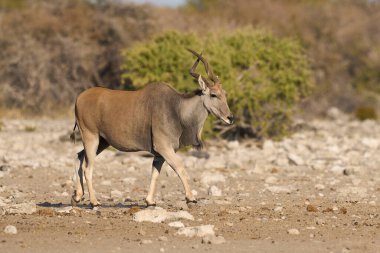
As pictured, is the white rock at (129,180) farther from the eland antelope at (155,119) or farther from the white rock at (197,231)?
the white rock at (197,231)

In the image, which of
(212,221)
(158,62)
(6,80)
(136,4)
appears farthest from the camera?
(136,4)

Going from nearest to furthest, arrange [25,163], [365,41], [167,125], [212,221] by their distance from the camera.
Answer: [212,221]
[167,125]
[25,163]
[365,41]

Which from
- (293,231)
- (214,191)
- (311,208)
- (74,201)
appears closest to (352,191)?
(214,191)

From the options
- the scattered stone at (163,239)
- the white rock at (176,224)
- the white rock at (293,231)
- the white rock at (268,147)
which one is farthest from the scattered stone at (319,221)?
the white rock at (268,147)

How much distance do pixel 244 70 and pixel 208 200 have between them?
896 cm

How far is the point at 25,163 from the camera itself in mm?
15898

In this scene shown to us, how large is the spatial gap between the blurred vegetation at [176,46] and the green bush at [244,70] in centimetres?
4

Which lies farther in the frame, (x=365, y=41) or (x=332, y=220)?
(x=365, y=41)

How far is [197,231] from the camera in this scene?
9.01 meters

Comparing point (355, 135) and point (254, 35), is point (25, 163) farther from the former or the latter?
point (355, 135)

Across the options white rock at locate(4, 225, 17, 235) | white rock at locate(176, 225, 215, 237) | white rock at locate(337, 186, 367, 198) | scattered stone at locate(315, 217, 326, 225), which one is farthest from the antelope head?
white rock at locate(4, 225, 17, 235)

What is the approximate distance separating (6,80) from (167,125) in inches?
723

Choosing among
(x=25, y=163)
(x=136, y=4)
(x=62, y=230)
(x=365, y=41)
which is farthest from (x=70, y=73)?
(x=62, y=230)

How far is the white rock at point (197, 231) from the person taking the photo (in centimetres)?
896
